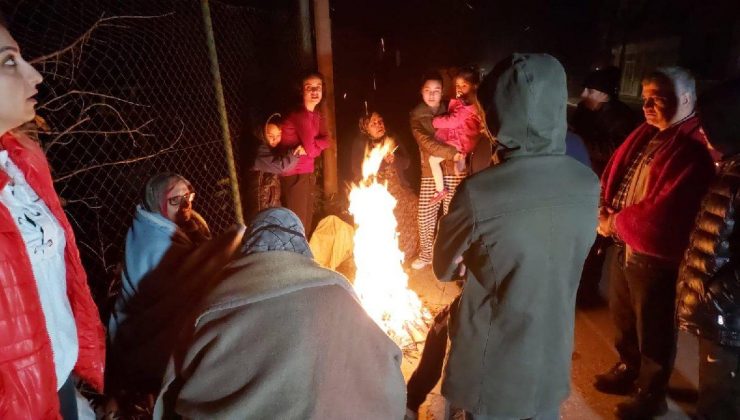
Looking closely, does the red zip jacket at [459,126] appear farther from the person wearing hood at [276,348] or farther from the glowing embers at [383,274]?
the person wearing hood at [276,348]

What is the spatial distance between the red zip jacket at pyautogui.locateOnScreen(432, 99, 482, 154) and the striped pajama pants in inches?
18.5

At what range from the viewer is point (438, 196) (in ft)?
20.2

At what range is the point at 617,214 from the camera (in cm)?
329

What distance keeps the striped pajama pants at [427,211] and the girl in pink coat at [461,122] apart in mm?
232

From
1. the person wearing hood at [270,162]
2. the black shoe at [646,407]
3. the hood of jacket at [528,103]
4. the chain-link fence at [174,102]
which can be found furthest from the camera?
the chain-link fence at [174,102]

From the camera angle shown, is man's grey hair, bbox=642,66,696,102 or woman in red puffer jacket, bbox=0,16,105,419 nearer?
woman in red puffer jacket, bbox=0,16,105,419

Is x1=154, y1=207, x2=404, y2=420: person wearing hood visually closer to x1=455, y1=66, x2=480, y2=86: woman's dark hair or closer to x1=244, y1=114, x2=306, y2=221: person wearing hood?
x1=244, y1=114, x2=306, y2=221: person wearing hood

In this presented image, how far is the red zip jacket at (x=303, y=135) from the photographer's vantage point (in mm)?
→ 5633

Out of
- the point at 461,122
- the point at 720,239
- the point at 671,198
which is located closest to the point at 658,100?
the point at 671,198

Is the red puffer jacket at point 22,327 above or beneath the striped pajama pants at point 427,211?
above

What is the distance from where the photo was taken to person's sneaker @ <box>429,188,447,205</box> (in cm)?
614

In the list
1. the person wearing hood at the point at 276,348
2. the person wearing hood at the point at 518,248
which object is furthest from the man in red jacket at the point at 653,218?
the person wearing hood at the point at 276,348

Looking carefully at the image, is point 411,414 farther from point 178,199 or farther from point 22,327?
point 22,327

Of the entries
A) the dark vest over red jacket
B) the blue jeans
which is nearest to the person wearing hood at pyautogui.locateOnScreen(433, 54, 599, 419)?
the dark vest over red jacket
